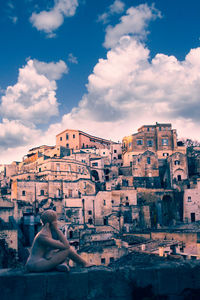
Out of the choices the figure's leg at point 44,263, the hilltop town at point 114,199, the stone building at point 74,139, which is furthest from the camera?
the stone building at point 74,139

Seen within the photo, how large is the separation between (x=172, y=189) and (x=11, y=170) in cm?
3834

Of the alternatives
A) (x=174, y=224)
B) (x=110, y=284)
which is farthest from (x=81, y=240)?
(x=110, y=284)

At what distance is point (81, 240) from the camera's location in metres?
32.8

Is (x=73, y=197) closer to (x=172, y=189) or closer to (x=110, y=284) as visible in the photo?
(x=172, y=189)

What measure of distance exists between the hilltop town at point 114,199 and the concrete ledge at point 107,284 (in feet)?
73.9

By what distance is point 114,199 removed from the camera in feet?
152

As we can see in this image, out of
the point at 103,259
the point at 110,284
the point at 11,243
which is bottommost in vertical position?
the point at 103,259

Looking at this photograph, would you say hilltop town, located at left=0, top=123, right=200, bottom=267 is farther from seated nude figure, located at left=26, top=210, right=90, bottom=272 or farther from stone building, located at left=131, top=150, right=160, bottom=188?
seated nude figure, located at left=26, top=210, right=90, bottom=272

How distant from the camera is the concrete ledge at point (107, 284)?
5465 millimetres

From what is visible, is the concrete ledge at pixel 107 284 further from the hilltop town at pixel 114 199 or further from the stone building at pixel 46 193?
the stone building at pixel 46 193

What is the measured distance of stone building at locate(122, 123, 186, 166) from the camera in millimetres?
60188

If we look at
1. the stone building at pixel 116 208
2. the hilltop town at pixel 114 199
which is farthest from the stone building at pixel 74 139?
the stone building at pixel 116 208

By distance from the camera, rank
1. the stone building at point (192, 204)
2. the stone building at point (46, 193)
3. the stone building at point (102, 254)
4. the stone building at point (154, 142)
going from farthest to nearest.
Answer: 1. the stone building at point (154, 142)
2. the stone building at point (192, 204)
3. the stone building at point (46, 193)
4. the stone building at point (102, 254)

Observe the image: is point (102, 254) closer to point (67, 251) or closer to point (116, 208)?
point (116, 208)
